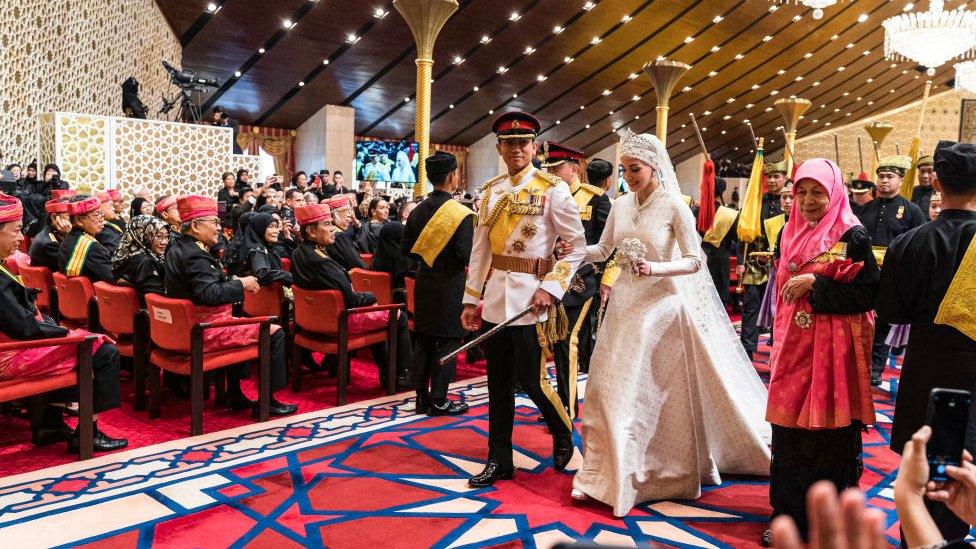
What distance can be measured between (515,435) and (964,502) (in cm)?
306

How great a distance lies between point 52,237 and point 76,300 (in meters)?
1.08

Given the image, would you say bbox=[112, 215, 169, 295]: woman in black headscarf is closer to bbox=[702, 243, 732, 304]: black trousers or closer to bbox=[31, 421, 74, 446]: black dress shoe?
bbox=[31, 421, 74, 446]: black dress shoe

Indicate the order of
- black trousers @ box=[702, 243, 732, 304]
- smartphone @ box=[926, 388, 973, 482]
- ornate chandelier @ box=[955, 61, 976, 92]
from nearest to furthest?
smartphone @ box=[926, 388, 973, 482], black trousers @ box=[702, 243, 732, 304], ornate chandelier @ box=[955, 61, 976, 92]

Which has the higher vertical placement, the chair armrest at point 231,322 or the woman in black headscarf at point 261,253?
the woman in black headscarf at point 261,253

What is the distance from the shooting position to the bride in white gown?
10.3 feet

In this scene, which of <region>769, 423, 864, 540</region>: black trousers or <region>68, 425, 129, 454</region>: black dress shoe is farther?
<region>68, 425, 129, 454</region>: black dress shoe

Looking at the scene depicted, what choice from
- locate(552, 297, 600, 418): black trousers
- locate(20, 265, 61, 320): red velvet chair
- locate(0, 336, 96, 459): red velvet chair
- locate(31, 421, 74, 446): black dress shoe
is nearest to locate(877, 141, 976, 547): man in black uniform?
locate(552, 297, 600, 418): black trousers

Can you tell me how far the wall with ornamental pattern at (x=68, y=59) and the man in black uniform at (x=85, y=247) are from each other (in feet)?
13.7

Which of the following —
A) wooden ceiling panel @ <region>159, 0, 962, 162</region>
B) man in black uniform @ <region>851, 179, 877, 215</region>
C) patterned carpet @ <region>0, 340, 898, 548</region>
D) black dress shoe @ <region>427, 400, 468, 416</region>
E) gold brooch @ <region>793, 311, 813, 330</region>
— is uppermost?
wooden ceiling panel @ <region>159, 0, 962, 162</region>

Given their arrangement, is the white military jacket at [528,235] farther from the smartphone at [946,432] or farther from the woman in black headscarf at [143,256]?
the woman in black headscarf at [143,256]

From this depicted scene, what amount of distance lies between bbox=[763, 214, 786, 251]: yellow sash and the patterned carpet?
7.24 feet

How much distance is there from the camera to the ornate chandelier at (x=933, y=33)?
945 cm

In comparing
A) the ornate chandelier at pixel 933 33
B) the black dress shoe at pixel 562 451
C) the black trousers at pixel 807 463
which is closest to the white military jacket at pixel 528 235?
the black dress shoe at pixel 562 451

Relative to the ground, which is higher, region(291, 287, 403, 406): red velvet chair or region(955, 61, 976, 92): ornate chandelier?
region(955, 61, 976, 92): ornate chandelier
